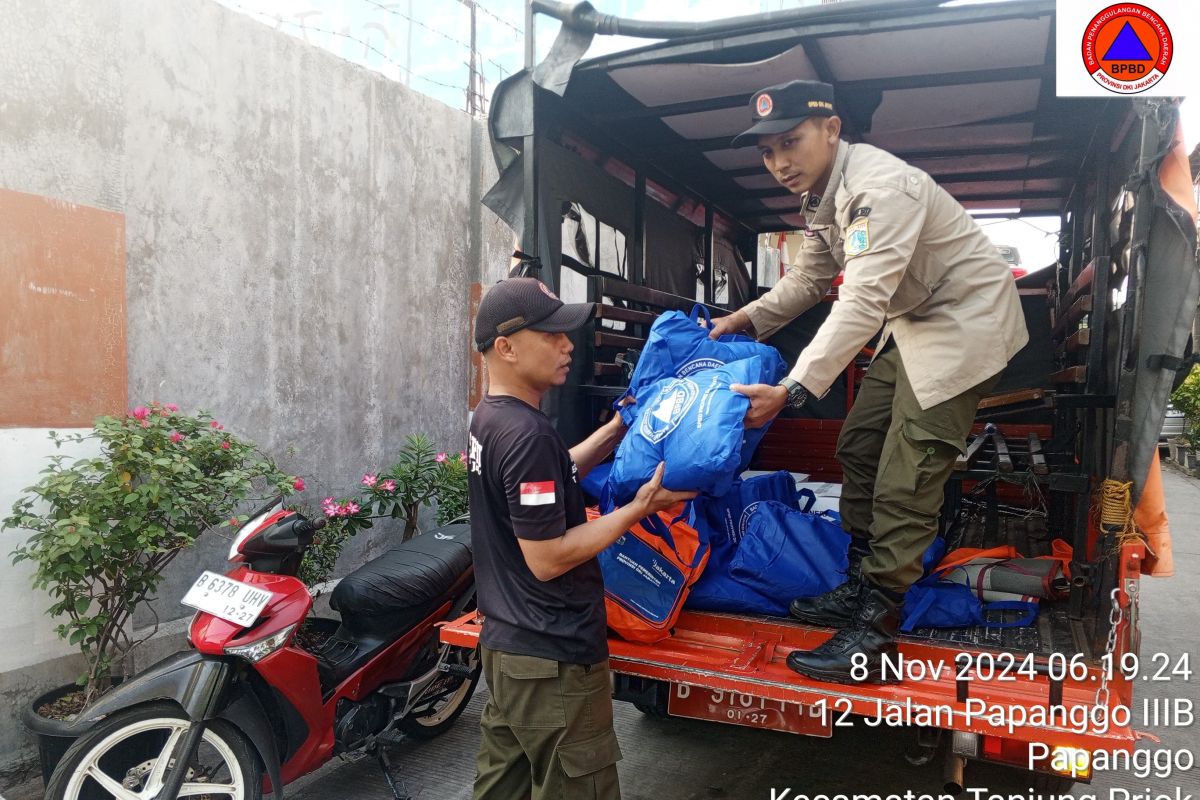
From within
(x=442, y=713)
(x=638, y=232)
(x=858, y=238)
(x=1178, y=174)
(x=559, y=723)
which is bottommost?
(x=442, y=713)

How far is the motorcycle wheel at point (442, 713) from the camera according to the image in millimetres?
3469

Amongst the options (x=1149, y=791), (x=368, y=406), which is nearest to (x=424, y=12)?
(x=368, y=406)

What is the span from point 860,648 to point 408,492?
3.23 metres

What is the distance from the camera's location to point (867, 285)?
2361 mm

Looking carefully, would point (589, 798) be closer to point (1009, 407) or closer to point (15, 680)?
point (15, 680)

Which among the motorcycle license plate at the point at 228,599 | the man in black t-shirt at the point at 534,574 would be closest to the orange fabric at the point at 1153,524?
the man in black t-shirt at the point at 534,574

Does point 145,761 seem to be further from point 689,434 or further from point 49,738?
point 689,434

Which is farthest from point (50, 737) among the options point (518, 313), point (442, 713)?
point (518, 313)

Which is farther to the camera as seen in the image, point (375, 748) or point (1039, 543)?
point (1039, 543)

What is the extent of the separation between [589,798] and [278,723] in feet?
4.72

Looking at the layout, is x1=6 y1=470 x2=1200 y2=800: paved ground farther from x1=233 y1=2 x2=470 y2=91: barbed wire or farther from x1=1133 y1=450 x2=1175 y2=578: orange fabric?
A: x1=233 y1=2 x2=470 y2=91: barbed wire

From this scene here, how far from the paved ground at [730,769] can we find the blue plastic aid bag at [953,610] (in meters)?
0.59

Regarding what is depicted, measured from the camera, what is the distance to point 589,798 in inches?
78.2

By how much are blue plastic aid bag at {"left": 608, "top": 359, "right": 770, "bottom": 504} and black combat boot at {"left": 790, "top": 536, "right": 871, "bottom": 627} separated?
65 cm
